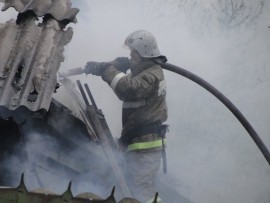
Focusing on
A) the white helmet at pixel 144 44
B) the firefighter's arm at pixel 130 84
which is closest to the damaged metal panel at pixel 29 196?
the firefighter's arm at pixel 130 84

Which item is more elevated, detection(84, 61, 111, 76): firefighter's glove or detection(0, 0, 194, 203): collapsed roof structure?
detection(84, 61, 111, 76): firefighter's glove

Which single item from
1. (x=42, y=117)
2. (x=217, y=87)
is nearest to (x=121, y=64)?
(x=42, y=117)

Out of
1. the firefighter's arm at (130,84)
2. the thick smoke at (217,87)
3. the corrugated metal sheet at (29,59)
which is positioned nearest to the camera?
the corrugated metal sheet at (29,59)

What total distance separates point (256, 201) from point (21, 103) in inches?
300

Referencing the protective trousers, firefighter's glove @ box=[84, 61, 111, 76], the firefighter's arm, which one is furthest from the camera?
the protective trousers

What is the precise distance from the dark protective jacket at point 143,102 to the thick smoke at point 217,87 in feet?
14.5

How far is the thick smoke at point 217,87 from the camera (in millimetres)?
9055

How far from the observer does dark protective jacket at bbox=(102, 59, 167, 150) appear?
4.33 meters

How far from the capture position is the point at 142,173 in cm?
452

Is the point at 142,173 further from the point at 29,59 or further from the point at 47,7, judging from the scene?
the point at 47,7

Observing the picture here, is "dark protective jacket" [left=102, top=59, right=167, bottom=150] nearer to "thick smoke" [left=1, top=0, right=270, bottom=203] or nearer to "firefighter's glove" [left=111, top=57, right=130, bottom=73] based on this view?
"firefighter's glove" [left=111, top=57, right=130, bottom=73]

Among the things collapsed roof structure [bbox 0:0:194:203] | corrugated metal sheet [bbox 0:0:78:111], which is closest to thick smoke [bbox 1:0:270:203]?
collapsed roof structure [bbox 0:0:194:203]

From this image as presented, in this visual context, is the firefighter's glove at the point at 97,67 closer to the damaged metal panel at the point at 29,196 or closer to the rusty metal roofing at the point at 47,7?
the rusty metal roofing at the point at 47,7

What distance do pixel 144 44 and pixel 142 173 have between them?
1500mm
